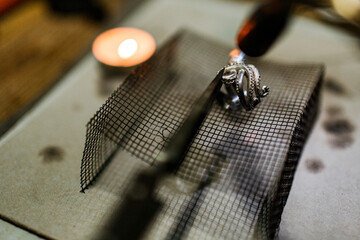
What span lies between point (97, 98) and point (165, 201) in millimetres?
305

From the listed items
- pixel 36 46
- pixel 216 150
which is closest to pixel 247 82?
pixel 216 150

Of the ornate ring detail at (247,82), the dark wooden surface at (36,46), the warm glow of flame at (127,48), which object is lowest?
the dark wooden surface at (36,46)

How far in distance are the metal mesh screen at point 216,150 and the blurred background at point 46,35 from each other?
0.85 feet

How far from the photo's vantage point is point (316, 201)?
1.72ft

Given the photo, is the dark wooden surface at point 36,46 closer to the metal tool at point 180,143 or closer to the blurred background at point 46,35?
the blurred background at point 46,35

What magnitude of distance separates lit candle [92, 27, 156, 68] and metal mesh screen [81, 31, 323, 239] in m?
0.16

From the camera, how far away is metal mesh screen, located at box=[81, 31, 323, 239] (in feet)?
1.58

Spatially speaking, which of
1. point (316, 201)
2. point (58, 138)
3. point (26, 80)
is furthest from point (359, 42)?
point (26, 80)

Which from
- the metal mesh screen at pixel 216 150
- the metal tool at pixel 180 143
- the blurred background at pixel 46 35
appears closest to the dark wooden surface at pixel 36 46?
the blurred background at pixel 46 35

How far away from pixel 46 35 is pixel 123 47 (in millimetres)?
335

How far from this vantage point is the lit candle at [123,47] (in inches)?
29.2

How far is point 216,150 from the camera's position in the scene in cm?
53

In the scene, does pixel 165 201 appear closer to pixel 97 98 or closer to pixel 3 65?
pixel 97 98

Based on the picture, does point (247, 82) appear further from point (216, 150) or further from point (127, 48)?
point (127, 48)
